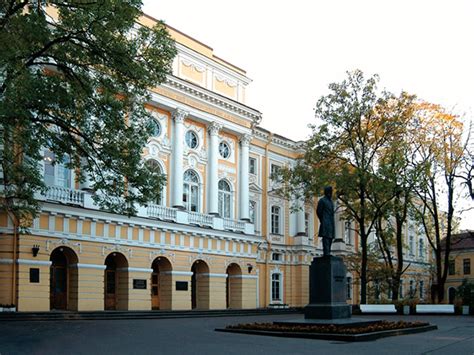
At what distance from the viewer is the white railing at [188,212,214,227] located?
3616cm

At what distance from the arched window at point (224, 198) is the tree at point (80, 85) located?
1886 cm

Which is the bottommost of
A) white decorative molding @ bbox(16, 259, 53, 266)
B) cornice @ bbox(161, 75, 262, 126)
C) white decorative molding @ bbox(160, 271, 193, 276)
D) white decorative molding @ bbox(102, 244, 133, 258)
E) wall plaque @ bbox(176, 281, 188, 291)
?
wall plaque @ bbox(176, 281, 188, 291)

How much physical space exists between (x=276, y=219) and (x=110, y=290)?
16.5 metres

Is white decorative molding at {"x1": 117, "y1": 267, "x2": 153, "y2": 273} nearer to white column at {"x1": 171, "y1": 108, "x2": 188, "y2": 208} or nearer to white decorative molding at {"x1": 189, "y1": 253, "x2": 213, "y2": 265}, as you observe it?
white decorative molding at {"x1": 189, "y1": 253, "x2": 213, "y2": 265}

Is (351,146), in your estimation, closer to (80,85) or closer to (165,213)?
(165,213)

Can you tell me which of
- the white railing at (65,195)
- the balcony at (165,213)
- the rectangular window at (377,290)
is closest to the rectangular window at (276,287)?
the balcony at (165,213)

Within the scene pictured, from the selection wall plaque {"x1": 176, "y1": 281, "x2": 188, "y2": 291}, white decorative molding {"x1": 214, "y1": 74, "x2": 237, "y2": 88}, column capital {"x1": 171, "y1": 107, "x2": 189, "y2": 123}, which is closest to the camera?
wall plaque {"x1": 176, "y1": 281, "x2": 188, "y2": 291}

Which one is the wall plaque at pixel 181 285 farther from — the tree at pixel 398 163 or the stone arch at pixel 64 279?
the tree at pixel 398 163

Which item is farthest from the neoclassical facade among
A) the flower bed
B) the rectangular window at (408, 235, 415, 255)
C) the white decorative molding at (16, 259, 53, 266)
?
the rectangular window at (408, 235, 415, 255)

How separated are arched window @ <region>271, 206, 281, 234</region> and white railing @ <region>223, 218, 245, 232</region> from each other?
6100 mm

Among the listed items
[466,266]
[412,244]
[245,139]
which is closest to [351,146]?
[245,139]

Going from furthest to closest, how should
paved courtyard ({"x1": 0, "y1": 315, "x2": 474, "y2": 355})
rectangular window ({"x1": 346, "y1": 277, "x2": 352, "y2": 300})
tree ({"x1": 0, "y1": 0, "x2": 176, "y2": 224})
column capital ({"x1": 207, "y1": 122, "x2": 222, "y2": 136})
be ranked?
rectangular window ({"x1": 346, "y1": 277, "x2": 352, "y2": 300}) < column capital ({"x1": 207, "y1": 122, "x2": 222, "y2": 136}) < tree ({"x1": 0, "y1": 0, "x2": 176, "y2": 224}) < paved courtyard ({"x1": 0, "y1": 315, "x2": 474, "y2": 355})

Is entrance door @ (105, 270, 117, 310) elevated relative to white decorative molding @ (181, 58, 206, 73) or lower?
lower

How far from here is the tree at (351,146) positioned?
3359 centimetres
